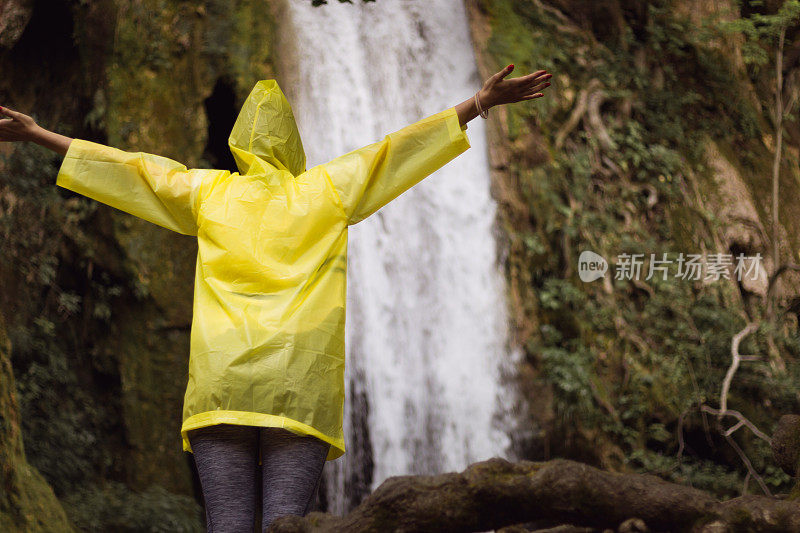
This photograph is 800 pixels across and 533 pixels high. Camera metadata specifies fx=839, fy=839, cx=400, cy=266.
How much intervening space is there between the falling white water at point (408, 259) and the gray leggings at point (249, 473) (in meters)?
3.71

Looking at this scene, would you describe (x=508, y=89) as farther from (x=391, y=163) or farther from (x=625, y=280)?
(x=625, y=280)

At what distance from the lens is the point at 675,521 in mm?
2119

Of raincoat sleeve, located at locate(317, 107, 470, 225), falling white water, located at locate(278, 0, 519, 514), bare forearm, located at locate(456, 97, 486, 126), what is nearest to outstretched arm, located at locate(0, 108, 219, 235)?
raincoat sleeve, located at locate(317, 107, 470, 225)

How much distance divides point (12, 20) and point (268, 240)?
16.5 ft

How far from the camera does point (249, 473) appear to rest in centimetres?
225

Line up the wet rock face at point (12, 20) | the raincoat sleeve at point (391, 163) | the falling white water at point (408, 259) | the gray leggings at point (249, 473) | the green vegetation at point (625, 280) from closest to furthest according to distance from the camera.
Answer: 1. the gray leggings at point (249, 473)
2. the raincoat sleeve at point (391, 163)
3. the falling white water at point (408, 259)
4. the wet rock face at point (12, 20)
5. the green vegetation at point (625, 280)

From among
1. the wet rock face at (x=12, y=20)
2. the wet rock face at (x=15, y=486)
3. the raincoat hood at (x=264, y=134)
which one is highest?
the wet rock face at (x=12, y=20)

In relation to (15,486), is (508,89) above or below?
above

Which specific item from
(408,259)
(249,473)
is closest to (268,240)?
(249,473)

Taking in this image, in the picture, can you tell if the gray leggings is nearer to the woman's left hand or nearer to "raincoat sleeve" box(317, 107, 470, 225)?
"raincoat sleeve" box(317, 107, 470, 225)

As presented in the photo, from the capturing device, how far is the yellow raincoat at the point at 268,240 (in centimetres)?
227

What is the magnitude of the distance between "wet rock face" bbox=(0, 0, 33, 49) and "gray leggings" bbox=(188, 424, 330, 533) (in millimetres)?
5190

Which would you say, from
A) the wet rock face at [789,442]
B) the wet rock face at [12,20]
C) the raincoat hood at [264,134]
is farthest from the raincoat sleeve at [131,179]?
the wet rock face at [12,20]

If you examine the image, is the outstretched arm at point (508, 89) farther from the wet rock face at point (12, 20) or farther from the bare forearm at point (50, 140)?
the wet rock face at point (12, 20)
